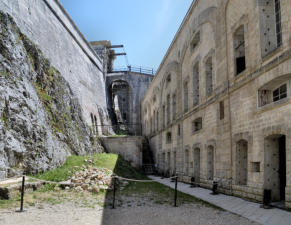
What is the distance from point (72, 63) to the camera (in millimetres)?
23156

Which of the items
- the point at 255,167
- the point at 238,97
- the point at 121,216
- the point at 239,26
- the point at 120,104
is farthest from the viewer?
the point at 120,104

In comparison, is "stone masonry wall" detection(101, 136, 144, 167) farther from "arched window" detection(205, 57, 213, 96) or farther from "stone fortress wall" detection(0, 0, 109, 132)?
"arched window" detection(205, 57, 213, 96)

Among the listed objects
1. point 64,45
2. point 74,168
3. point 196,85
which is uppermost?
point 64,45

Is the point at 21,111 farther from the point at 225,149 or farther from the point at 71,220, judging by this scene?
the point at 225,149

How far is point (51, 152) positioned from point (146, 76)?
89.2ft

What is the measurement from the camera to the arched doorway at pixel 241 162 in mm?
9586

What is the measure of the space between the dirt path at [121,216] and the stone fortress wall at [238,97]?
6.24ft

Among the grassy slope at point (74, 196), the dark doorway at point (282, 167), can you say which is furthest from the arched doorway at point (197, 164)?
the dark doorway at point (282, 167)

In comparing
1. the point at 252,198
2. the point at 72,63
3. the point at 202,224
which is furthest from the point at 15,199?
the point at 72,63

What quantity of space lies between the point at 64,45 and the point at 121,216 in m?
18.3

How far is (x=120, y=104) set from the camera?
4044cm

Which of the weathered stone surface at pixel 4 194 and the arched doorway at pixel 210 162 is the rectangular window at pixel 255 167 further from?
the weathered stone surface at pixel 4 194

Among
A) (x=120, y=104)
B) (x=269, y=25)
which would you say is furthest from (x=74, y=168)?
(x=120, y=104)

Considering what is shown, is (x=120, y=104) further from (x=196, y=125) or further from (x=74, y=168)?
(x=74, y=168)
